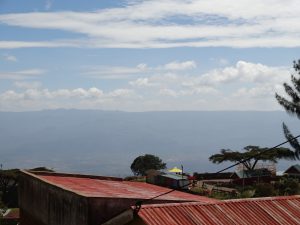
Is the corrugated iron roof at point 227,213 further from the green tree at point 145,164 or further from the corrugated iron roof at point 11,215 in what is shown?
the green tree at point 145,164

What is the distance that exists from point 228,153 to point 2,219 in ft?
97.4

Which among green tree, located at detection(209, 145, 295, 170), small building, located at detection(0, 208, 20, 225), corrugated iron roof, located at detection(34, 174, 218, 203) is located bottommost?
small building, located at detection(0, 208, 20, 225)

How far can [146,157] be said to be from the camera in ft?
312

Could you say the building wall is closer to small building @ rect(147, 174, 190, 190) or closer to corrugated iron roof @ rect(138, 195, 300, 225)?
corrugated iron roof @ rect(138, 195, 300, 225)

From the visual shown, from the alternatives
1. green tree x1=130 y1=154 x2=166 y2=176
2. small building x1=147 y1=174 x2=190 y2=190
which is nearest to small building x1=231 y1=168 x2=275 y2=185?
small building x1=147 y1=174 x2=190 y2=190

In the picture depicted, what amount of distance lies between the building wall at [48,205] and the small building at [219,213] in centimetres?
137

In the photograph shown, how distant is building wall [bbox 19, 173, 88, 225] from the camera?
55.5 feet

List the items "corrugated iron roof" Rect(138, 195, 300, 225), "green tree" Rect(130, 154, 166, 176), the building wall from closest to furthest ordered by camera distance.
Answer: "corrugated iron roof" Rect(138, 195, 300, 225), the building wall, "green tree" Rect(130, 154, 166, 176)

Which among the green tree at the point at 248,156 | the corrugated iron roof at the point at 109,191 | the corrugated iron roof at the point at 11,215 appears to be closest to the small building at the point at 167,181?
the corrugated iron roof at the point at 109,191

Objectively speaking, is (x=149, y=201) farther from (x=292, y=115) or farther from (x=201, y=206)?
(x=292, y=115)

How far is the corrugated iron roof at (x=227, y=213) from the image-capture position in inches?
643

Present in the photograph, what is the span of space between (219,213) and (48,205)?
691 centimetres

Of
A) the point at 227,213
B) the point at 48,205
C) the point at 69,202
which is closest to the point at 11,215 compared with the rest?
the point at 48,205

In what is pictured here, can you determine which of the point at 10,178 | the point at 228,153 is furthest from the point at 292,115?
the point at 10,178
